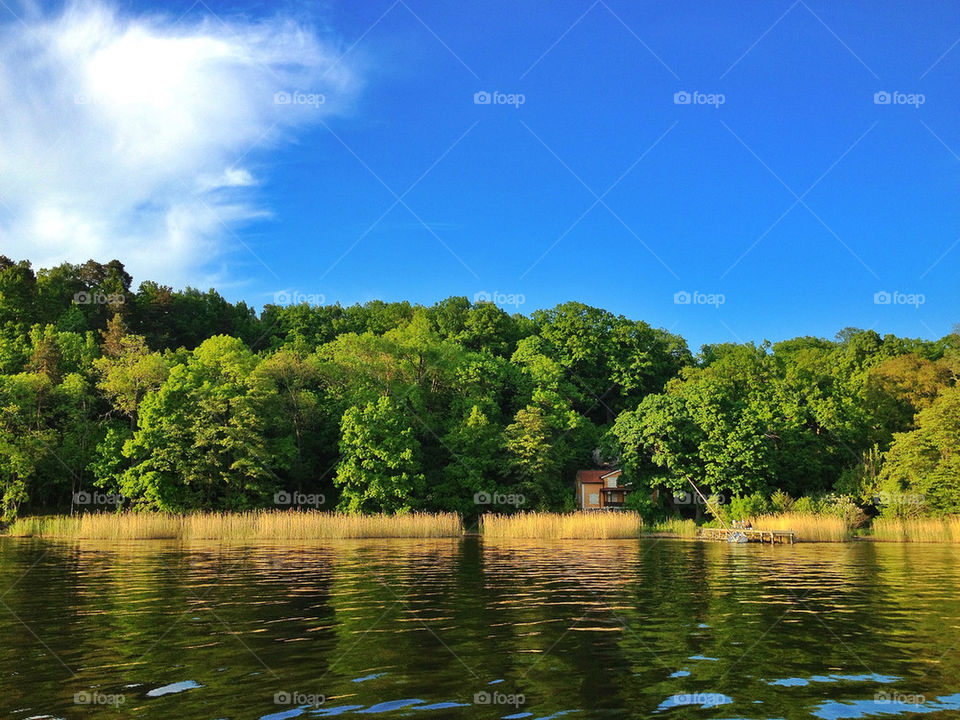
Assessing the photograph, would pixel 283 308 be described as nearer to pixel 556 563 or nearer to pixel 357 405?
pixel 357 405

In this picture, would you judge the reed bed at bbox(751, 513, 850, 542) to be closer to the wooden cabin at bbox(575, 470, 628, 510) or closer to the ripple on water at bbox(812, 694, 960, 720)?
the wooden cabin at bbox(575, 470, 628, 510)

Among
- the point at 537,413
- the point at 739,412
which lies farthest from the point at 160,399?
the point at 739,412

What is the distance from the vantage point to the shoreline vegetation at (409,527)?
144 ft

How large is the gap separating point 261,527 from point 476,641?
104 feet

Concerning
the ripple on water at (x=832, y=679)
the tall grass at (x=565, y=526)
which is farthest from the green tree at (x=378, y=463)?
the ripple on water at (x=832, y=679)

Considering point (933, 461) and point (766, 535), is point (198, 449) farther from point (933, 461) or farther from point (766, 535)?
point (933, 461)

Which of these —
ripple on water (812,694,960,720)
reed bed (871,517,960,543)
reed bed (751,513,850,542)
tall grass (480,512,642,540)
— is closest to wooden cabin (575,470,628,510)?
tall grass (480,512,642,540)

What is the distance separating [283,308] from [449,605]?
8334 centimetres

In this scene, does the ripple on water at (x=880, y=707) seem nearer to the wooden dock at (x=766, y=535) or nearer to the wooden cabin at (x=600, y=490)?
the wooden dock at (x=766, y=535)

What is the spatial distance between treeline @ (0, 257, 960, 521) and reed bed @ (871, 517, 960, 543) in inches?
127

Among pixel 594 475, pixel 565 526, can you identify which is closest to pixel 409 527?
pixel 565 526

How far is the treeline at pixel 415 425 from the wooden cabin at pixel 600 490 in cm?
212

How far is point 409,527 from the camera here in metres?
46.0

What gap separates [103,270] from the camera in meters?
91.6
